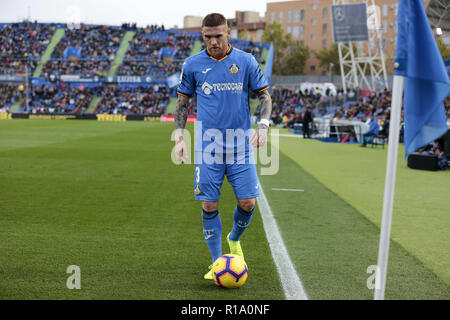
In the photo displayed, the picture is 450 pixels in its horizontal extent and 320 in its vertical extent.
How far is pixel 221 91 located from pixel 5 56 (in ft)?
229

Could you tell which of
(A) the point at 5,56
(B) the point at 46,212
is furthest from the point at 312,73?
(B) the point at 46,212

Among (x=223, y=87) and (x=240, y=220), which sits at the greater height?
(x=223, y=87)

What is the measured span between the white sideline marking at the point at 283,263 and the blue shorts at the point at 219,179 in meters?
0.84

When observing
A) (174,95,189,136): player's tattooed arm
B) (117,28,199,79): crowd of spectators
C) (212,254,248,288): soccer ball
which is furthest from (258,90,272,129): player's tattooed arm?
(117,28,199,79): crowd of spectators

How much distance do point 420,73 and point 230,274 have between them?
2.25 m

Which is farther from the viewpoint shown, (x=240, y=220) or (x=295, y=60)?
(x=295, y=60)

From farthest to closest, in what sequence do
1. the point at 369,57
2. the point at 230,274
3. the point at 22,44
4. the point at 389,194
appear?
the point at 22,44
the point at 369,57
the point at 230,274
the point at 389,194

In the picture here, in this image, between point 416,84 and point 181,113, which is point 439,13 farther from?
point 416,84

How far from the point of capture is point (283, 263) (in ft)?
16.8

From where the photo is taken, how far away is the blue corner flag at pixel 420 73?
343 cm

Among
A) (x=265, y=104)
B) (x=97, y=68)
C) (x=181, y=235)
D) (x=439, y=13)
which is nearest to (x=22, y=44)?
(x=97, y=68)

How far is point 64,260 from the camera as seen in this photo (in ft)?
16.5

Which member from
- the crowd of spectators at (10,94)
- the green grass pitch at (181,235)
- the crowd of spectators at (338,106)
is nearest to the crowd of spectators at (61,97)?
the crowd of spectators at (10,94)
